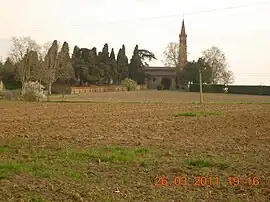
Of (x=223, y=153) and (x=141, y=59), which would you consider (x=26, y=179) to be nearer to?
(x=223, y=153)

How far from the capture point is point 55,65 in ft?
296

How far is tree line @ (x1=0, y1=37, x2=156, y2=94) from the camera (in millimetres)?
83750

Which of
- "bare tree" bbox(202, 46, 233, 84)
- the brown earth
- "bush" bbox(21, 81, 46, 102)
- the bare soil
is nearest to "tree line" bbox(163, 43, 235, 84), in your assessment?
"bare tree" bbox(202, 46, 233, 84)

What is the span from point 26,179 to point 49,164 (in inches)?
55.6

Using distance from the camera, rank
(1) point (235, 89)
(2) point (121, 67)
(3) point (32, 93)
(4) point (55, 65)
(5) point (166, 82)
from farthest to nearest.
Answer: (5) point (166, 82)
(2) point (121, 67)
(1) point (235, 89)
(4) point (55, 65)
(3) point (32, 93)

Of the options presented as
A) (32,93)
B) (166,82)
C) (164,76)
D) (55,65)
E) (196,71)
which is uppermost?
(55,65)

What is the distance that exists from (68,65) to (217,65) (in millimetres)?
39149

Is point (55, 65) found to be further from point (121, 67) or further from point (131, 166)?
point (131, 166)

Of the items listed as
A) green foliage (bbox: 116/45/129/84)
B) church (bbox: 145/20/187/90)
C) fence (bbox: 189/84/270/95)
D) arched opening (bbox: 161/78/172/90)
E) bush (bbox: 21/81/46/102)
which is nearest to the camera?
bush (bbox: 21/81/46/102)

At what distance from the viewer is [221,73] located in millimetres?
108875

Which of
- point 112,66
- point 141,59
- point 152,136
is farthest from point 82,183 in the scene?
point 141,59

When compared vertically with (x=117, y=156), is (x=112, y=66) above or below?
above

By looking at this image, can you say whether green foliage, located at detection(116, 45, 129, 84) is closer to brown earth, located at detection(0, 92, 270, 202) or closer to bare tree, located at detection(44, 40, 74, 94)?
bare tree, located at detection(44, 40, 74, 94)

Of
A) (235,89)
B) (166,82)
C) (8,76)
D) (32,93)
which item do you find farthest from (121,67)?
(32,93)
